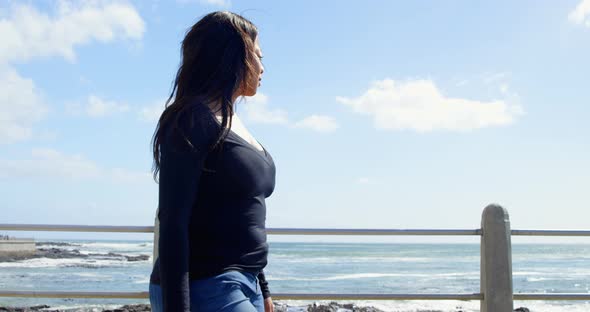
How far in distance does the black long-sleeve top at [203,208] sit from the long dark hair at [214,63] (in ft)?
0.23

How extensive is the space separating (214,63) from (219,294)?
570 millimetres

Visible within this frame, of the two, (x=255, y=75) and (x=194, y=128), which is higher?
(x=255, y=75)

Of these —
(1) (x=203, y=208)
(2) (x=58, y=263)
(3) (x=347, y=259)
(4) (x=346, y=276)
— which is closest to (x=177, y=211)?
Result: (1) (x=203, y=208)

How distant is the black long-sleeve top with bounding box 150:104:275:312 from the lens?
144cm

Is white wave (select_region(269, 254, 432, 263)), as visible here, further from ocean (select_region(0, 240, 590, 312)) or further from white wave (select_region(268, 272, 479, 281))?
white wave (select_region(268, 272, 479, 281))

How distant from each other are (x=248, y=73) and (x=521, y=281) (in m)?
31.9

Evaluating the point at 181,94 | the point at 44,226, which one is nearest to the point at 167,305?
the point at 181,94

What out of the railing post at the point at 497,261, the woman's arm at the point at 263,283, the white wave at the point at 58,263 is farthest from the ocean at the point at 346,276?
the woman's arm at the point at 263,283

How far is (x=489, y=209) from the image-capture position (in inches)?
176

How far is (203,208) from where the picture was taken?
59.5 inches

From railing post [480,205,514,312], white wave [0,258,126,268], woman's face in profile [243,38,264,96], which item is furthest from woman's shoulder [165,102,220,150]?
white wave [0,258,126,268]

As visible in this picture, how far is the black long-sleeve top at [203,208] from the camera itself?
1.44 m

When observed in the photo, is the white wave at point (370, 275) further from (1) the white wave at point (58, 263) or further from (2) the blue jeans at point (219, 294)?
(2) the blue jeans at point (219, 294)

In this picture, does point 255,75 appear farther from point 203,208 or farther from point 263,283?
point 263,283
